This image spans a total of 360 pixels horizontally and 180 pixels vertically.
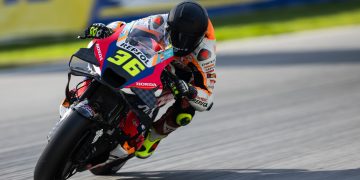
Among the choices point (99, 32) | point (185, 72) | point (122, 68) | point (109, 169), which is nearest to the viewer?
point (122, 68)

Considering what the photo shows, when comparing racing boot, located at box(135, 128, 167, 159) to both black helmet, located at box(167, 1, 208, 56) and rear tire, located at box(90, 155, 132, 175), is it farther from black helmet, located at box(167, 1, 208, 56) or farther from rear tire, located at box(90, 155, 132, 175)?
black helmet, located at box(167, 1, 208, 56)

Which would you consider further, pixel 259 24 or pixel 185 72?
pixel 259 24

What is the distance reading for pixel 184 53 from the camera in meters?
5.29

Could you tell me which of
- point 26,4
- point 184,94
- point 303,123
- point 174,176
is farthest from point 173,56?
point 26,4

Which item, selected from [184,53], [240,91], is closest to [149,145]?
[184,53]

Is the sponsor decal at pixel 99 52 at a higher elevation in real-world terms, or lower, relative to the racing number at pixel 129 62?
lower

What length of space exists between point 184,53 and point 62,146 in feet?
3.83

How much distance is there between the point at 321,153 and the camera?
6363 millimetres

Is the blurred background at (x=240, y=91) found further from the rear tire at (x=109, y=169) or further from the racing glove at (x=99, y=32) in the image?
the racing glove at (x=99, y=32)

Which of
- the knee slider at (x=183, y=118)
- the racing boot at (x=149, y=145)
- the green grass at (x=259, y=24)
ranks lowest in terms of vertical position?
the green grass at (x=259, y=24)

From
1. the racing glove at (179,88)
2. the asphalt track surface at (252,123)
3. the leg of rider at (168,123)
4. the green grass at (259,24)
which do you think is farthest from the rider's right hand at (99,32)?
→ the green grass at (259,24)

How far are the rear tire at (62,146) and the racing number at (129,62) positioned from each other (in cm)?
41

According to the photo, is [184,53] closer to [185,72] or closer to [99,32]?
[185,72]

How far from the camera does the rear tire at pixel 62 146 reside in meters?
4.62
